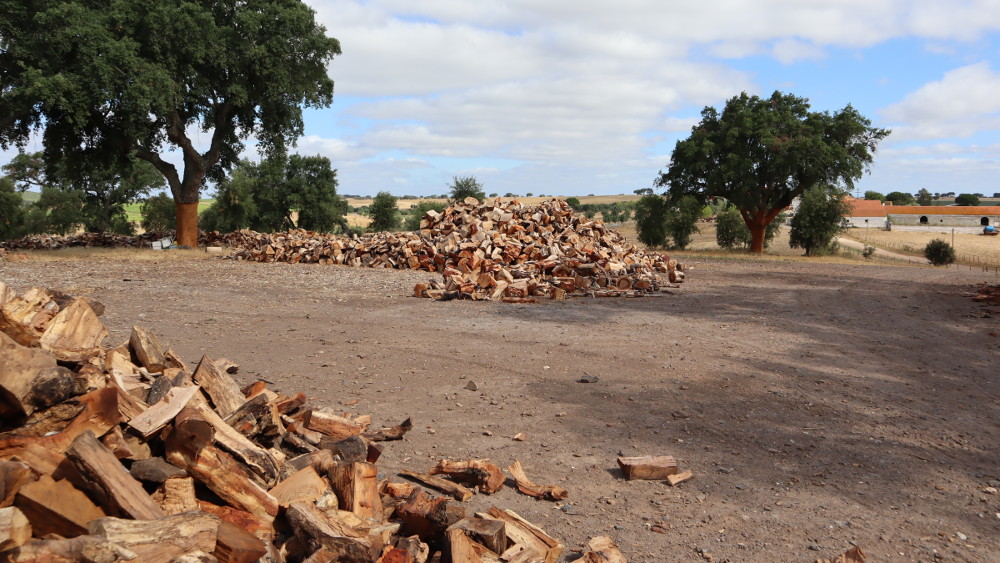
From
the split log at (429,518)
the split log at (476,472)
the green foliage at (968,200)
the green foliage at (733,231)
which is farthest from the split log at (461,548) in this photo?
the green foliage at (968,200)

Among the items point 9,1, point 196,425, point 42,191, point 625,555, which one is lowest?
point 625,555

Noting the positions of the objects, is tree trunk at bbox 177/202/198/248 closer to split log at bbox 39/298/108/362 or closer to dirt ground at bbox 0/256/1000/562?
dirt ground at bbox 0/256/1000/562

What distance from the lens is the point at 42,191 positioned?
47.3 m

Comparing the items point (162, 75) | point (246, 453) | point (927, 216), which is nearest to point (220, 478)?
point (246, 453)

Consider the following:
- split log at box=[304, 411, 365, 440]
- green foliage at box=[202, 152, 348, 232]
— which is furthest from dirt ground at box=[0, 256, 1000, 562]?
green foliage at box=[202, 152, 348, 232]

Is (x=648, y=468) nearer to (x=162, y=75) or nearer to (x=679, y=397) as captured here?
(x=679, y=397)

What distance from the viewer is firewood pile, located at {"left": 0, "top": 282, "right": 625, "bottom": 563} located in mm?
2576

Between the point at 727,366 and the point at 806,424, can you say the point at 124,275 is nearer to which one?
the point at 727,366

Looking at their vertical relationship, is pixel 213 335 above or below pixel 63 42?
below

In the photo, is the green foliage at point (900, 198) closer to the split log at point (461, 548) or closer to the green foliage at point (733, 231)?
the green foliage at point (733, 231)

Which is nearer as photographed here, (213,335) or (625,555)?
(625,555)

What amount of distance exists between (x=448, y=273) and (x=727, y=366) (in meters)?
7.60

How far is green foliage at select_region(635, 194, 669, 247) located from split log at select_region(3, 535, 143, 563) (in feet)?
121

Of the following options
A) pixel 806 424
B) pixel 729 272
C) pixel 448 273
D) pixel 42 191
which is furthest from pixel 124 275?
pixel 42 191
